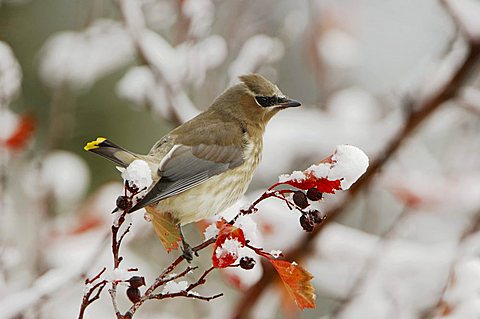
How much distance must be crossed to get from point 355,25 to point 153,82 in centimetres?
270

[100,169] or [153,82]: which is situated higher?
[153,82]

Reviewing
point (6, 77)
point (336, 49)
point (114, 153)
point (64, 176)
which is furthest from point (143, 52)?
point (336, 49)

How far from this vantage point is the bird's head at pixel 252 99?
2.24 metres

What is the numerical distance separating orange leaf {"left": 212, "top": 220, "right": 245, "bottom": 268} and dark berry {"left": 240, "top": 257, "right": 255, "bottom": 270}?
14mm

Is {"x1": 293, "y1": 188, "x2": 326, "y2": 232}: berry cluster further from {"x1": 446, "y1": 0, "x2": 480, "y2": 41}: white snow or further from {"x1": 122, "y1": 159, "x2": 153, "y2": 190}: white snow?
{"x1": 446, "y1": 0, "x2": 480, "y2": 41}: white snow

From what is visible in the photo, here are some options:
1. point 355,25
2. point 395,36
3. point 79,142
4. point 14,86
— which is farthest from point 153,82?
point 79,142

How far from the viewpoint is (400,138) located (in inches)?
95.7

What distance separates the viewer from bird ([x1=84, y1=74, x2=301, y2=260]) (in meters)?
1.84

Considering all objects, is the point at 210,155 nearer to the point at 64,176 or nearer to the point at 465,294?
the point at 465,294

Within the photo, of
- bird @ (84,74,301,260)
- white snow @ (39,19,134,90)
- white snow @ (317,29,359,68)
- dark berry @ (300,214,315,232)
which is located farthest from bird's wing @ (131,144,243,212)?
white snow @ (317,29,359,68)

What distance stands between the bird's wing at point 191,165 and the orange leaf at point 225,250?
31cm

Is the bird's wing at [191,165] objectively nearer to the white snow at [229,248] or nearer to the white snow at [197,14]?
the white snow at [229,248]

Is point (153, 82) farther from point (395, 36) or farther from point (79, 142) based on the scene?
point (79, 142)

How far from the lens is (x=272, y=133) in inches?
134
